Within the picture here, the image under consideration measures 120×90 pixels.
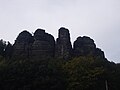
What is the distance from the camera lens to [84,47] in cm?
5734

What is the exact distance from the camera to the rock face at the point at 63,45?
5344 cm

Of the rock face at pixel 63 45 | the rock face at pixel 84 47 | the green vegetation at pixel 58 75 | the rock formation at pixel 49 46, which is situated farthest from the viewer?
the rock face at pixel 84 47

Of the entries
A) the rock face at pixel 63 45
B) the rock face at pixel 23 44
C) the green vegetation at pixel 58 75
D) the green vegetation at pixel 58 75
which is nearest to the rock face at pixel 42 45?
the rock face at pixel 23 44

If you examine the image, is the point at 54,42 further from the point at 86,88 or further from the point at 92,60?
the point at 86,88

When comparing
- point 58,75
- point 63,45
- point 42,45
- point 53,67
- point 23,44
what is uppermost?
point 23,44

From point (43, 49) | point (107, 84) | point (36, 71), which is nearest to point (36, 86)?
point (36, 71)

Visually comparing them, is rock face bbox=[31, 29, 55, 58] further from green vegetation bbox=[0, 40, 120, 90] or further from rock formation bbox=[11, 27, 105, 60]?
green vegetation bbox=[0, 40, 120, 90]

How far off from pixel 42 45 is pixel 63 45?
13.9 feet

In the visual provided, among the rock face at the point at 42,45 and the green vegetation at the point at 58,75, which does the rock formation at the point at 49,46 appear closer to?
the rock face at the point at 42,45

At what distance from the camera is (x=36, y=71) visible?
41.3m

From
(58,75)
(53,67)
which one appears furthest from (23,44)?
Result: (58,75)

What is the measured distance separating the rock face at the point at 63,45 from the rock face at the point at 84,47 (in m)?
2.10

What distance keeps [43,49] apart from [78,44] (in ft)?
25.8

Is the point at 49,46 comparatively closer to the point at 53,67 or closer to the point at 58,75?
the point at 53,67
